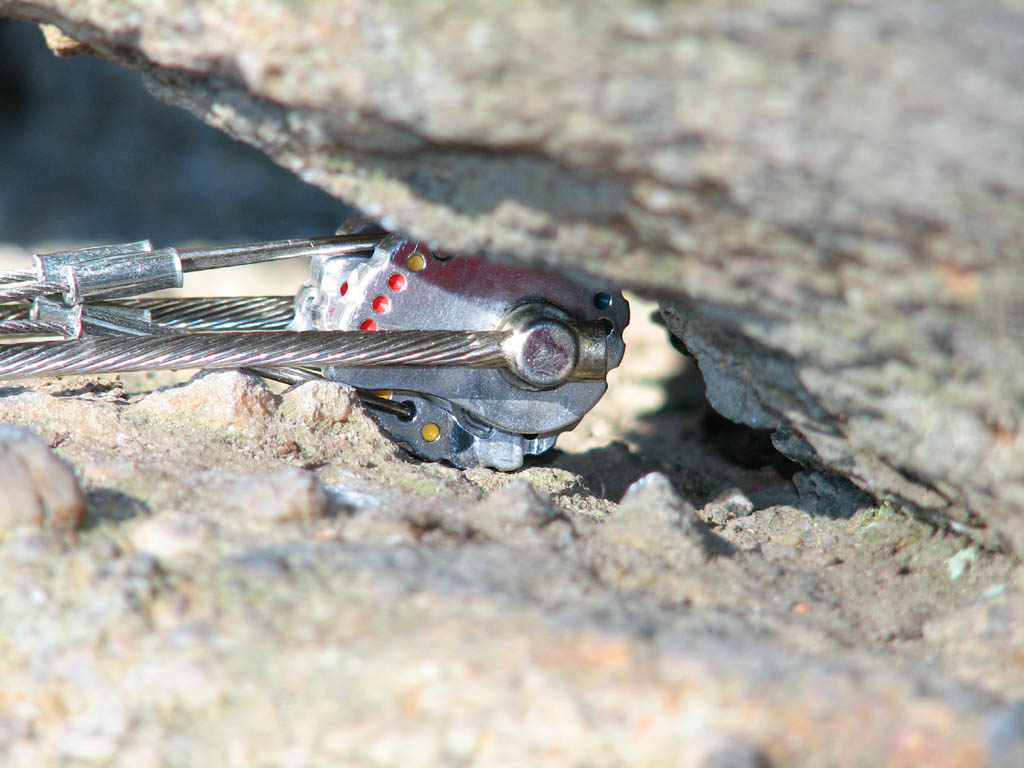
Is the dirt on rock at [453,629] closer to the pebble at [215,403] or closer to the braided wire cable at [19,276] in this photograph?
the pebble at [215,403]

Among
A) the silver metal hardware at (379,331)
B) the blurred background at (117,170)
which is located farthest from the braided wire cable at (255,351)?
the blurred background at (117,170)

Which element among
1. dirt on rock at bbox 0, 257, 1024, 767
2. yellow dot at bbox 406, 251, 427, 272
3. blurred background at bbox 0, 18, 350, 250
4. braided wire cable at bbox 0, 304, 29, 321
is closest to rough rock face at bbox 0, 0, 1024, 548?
dirt on rock at bbox 0, 257, 1024, 767

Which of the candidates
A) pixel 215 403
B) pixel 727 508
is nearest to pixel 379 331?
pixel 215 403

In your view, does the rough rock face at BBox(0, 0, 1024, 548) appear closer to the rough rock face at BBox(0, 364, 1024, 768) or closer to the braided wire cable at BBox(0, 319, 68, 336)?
the rough rock face at BBox(0, 364, 1024, 768)

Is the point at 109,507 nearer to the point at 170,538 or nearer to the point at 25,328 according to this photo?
the point at 170,538

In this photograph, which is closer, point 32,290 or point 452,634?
point 452,634
